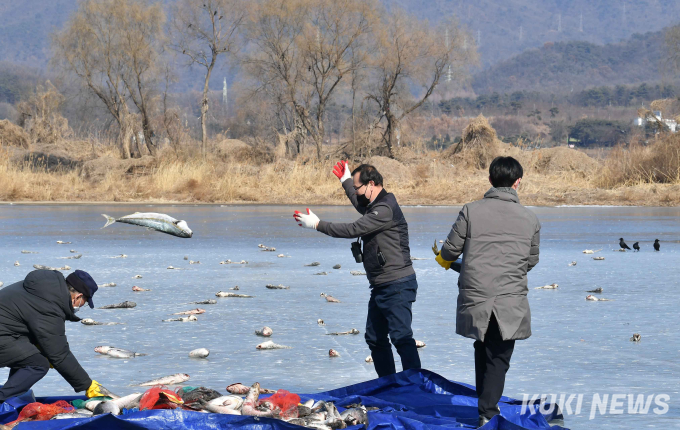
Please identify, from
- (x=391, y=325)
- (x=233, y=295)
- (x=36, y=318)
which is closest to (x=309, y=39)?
(x=233, y=295)

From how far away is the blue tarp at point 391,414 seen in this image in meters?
4.66

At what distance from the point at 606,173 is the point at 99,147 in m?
24.9

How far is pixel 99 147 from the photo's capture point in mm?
42562

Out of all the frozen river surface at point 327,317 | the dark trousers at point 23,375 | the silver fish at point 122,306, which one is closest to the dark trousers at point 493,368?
the frozen river surface at point 327,317

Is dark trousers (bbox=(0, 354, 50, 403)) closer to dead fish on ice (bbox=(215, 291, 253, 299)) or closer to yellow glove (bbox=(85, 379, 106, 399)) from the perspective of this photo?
yellow glove (bbox=(85, 379, 106, 399))

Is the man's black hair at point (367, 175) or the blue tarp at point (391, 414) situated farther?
the man's black hair at point (367, 175)

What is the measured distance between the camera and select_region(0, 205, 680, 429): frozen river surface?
6078 millimetres

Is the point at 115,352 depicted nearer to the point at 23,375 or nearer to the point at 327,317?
the point at 23,375

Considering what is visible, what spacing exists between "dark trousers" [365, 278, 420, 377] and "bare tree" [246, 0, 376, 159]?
34.8 meters

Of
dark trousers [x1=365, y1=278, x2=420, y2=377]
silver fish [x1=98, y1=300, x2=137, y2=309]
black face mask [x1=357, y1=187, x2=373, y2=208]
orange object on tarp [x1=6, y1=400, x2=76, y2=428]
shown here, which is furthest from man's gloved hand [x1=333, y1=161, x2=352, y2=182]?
silver fish [x1=98, y1=300, x2=137, y2=309]

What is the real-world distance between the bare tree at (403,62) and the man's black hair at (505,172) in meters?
37.4

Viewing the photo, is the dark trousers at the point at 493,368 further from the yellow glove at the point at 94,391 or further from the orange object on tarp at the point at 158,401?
the yellow glove at the point at 94,391

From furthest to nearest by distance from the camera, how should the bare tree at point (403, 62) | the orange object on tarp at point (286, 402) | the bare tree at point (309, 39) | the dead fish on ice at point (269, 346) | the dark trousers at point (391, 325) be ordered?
the bare tree at point (403, 62)
the bare tree at point (309, 39)
the dead fish on ice at point (269, 346)
the dark trousers at point (391, 325)
the orange object on tarp at point (286, 402)

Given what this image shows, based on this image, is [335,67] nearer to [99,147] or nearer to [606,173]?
[99,147]
